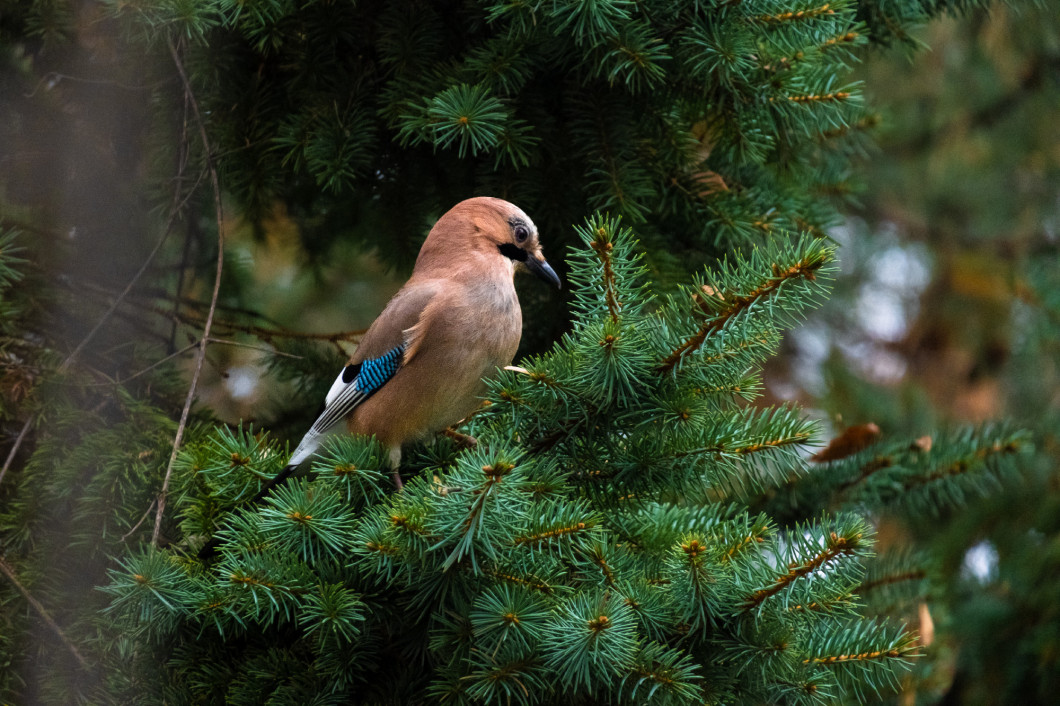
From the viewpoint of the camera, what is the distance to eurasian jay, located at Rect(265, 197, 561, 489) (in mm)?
2600

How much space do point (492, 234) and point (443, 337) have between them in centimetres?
38

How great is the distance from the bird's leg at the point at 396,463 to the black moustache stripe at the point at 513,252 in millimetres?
661

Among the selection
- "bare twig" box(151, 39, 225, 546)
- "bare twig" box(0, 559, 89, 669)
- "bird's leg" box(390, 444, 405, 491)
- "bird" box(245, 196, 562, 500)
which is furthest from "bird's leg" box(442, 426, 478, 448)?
A: "bare twig" box(0, 559, 89, 669)

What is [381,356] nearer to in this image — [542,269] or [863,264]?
[542,269]

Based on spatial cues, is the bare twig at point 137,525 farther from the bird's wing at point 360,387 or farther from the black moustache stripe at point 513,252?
the black moustache stripe at point 513,252

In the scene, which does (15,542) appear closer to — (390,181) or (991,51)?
(390,181)

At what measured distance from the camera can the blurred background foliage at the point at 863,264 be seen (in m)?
2.73

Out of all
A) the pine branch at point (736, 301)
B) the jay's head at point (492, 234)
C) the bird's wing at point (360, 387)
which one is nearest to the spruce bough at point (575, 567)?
the pine branch at point (736, 301)

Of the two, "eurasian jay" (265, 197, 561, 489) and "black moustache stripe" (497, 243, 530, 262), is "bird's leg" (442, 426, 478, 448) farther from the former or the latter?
"black moustache stripe" (497, 243, 530, 262)

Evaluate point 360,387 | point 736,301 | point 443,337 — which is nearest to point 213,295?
point 360,387

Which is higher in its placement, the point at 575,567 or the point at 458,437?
the point at 575,567

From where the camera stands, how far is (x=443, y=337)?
2619 mm

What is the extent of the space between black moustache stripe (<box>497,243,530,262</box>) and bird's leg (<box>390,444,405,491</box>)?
0.66 meters

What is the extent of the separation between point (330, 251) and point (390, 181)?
0.84 m
